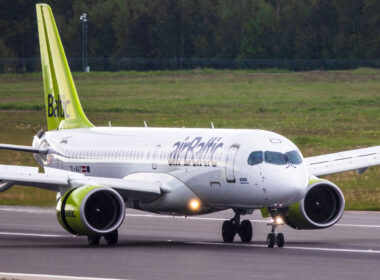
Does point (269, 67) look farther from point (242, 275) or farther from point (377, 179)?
point (242, 275)

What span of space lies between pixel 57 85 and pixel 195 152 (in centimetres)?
987

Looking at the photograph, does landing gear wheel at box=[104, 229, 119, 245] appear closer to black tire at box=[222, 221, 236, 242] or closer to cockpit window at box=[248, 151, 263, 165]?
black tire at box=[222, 221, 236, 242]

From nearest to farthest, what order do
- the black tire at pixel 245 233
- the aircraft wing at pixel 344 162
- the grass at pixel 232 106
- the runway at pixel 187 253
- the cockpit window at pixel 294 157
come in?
the runway at pixel 187 253, the cockpit window at pixel 294 157, the black tire at pixel 245 233, the aircraft wing at pixel 344 162, the grass at pixel 232 106

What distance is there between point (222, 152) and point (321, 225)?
3.45 m

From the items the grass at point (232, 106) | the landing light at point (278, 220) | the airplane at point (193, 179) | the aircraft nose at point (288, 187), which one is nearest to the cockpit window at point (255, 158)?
the airplane at point (193, 179)

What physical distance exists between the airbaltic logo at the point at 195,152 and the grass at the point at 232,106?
47.2 feet

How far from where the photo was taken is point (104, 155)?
3572 centimetres

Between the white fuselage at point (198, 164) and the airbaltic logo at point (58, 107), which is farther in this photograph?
the airbaltic logo at point (58, 107)

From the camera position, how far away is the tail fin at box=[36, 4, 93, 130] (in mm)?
39844

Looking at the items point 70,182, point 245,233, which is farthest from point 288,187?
point 70,182

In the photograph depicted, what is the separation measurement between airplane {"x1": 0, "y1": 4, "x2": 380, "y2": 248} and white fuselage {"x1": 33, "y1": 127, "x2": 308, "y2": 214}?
27 mm

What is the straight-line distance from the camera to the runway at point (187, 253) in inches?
942

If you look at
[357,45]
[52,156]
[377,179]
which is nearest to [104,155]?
[52,156]

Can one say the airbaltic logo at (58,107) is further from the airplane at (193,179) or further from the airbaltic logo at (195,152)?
the airbaltic logo at (195,152)
